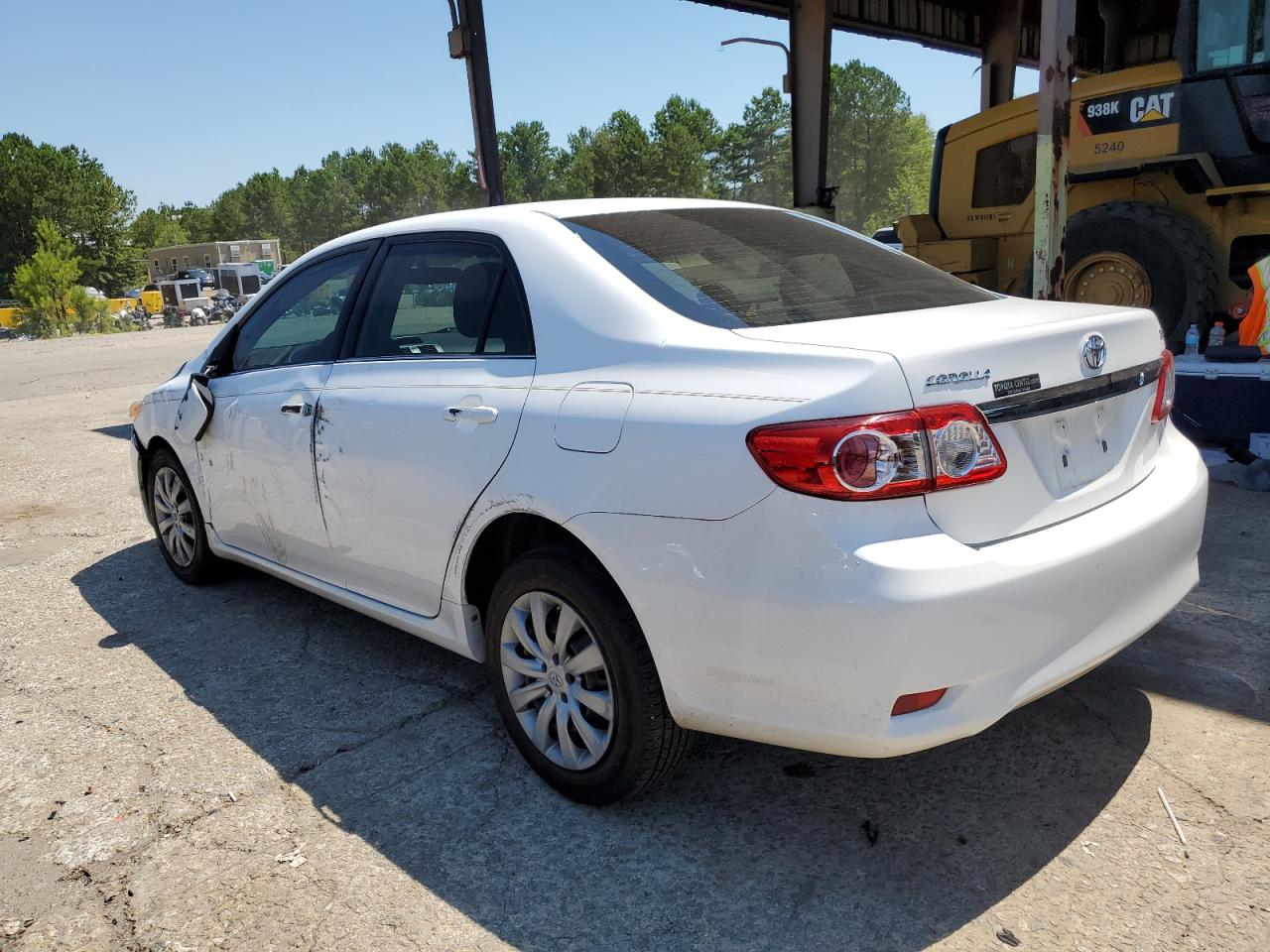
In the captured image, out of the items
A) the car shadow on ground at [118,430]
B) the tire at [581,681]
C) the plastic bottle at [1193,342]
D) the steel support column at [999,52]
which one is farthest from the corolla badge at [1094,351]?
the steel support column at [999,52]

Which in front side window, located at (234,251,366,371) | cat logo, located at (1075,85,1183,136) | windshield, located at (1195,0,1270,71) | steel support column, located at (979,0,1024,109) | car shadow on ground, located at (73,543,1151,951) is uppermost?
steel support column, located at (979,0,1024,109)

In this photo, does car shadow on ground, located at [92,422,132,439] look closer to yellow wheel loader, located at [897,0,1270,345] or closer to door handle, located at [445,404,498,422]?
door handle, located at [445,404,498,422]

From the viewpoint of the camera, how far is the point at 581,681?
2676 millimetres

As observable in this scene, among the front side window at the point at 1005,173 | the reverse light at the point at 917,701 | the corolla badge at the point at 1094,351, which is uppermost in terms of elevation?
the front side window at the point at 1005,173

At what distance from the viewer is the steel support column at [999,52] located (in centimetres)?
1788

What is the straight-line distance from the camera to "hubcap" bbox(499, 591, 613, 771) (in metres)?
2.63

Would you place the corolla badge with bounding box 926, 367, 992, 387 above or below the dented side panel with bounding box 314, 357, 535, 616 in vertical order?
above

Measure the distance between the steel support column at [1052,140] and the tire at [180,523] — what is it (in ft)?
16.1

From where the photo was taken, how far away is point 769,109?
122938 mm

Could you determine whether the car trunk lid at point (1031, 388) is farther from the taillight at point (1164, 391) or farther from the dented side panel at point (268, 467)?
the dented side panel at point (268, 467)

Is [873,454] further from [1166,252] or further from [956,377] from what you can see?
[1166,252]

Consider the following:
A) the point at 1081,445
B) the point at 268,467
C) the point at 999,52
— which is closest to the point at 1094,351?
the point at 1081,445

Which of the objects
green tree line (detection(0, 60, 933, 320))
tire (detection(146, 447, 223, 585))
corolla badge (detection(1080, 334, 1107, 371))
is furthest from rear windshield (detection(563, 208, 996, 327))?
green tree line (detection(0, 60, 933, 320))

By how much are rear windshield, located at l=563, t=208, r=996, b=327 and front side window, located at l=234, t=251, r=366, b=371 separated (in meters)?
1.15
